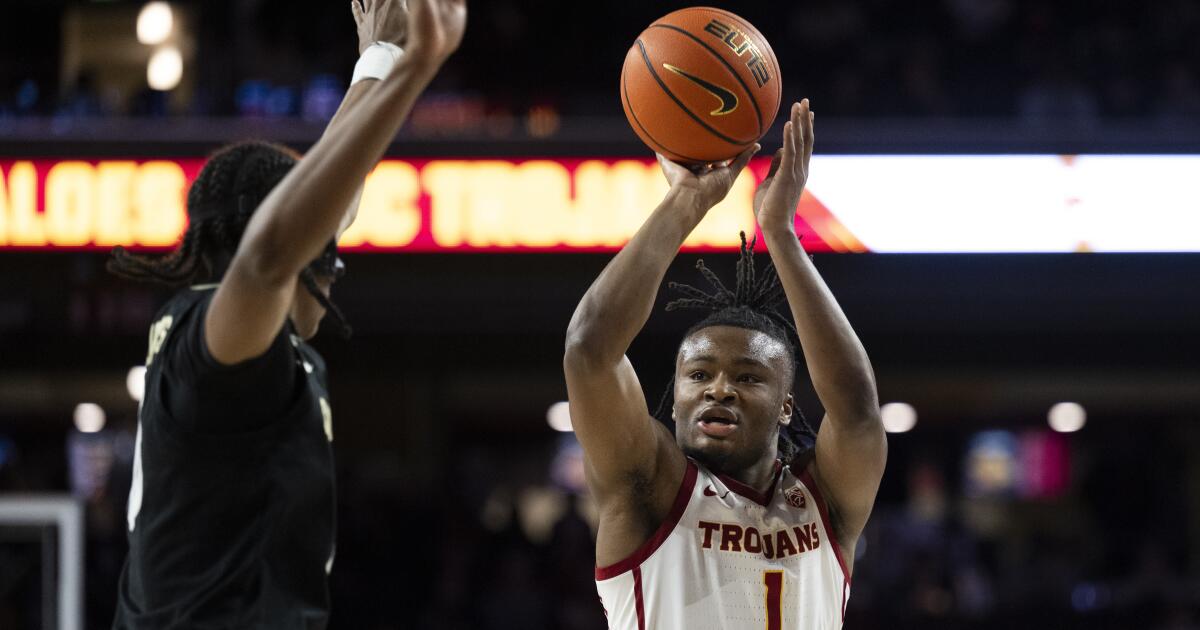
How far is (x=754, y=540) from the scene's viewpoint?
304 cm

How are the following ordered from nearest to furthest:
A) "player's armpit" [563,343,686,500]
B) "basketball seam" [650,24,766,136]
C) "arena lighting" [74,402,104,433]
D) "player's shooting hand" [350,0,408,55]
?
"player's shooting hand" [350,0,408,55] < "player's armpit" [563,343,686,500] < "basketball seam" [650,24,766,136] < "arena lighting" [74,402,104,433]

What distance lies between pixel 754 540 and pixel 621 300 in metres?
0.60

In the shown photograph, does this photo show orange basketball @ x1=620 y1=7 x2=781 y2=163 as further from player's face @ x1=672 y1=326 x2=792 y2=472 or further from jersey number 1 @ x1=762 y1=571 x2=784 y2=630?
jersey number 1 @ x1=762 y1=571 x2=784 y2=630

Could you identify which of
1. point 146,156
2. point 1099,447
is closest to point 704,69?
point 146,156

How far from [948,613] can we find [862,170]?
129 inches

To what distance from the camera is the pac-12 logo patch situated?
10.4 feet

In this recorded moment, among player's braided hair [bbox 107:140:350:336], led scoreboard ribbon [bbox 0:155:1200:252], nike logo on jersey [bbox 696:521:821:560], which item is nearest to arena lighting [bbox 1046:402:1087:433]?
led scoreboard ribbon [bbox 0:155:1200:252]

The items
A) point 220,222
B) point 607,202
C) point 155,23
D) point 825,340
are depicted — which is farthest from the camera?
point 155,23

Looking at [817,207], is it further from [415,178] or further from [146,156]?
[146,156]

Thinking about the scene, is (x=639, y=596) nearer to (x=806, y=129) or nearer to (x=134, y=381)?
(x=806, y=129)

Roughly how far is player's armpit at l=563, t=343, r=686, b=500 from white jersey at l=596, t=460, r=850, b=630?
0.34 ft

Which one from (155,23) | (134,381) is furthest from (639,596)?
(134,381)

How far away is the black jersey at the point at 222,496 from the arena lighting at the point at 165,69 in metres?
8.27

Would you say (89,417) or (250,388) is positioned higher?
(89,417)
